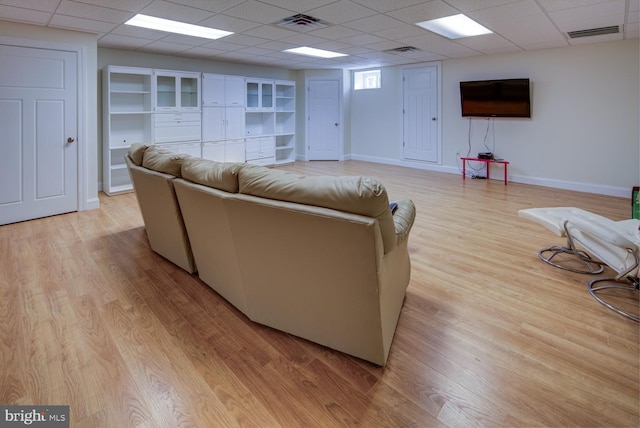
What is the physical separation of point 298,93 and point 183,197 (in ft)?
24.6

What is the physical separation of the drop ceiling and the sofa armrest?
2428 millimetres

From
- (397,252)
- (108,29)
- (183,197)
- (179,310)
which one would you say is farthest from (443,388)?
(108,29)

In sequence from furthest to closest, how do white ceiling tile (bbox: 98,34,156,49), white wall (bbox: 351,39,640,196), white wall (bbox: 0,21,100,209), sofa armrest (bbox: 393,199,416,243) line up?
1. white wall (bbox: 351,39,640,196)
2. white ceiling tile (bbox: 98,34,156,49)
3. white wall (bbox: 0,21,100,209)
4. sofa armrest (bbox: 393,199,416,243)

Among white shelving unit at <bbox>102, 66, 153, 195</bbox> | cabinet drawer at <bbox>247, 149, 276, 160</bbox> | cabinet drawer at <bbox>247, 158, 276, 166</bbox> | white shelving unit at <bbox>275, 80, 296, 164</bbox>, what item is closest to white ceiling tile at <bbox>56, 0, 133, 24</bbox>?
white shelving unit at <bbox>102, 66, 153, 195</bbox>

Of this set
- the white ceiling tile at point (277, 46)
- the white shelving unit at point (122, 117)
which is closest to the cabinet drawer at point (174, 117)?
the white shelving unit at point (122, 117)

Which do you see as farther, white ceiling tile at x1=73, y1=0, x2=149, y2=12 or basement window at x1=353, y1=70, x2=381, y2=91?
basement window at x1=353, y1=70, x2=381, y2=91

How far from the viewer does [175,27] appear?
482 cm

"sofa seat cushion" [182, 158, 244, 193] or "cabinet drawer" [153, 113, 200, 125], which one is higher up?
"cabinet drawer" [153, 113, 200, 125]

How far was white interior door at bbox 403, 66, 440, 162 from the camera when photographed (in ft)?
25.3

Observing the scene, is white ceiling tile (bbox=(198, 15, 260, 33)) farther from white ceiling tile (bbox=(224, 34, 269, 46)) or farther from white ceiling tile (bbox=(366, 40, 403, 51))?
white ceiling tile (bbox=(366, 40, 403, 51))

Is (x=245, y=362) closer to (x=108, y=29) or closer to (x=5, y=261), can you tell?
(x=5, y=261)

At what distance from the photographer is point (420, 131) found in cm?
806

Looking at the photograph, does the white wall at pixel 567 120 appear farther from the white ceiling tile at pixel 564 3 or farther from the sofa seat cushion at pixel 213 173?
the sofa seat cushion at pixel 213 173

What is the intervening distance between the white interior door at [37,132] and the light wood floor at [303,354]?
1431mm
